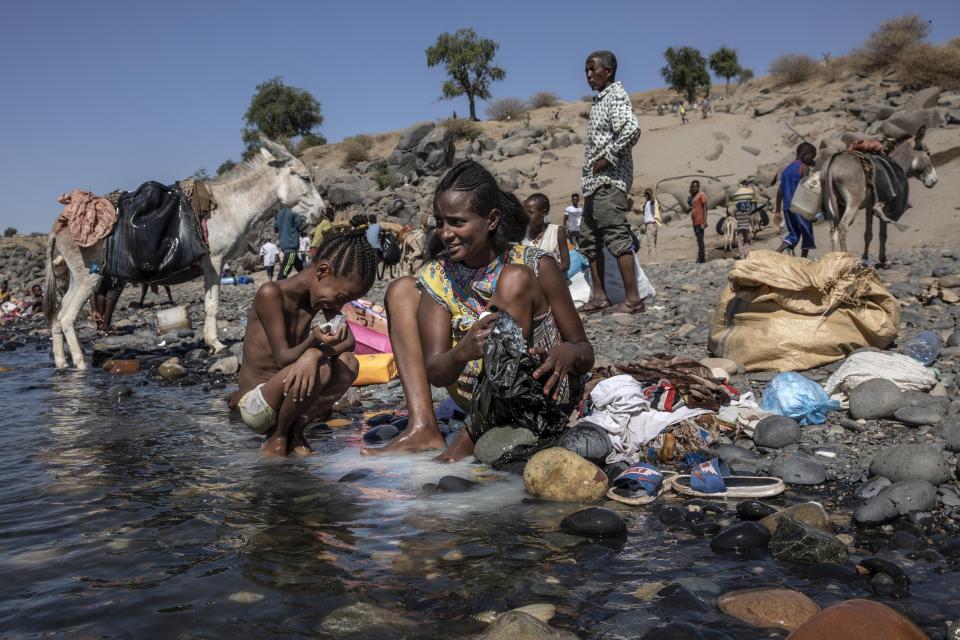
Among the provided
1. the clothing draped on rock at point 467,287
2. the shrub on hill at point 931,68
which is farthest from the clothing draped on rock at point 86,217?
the shrub on hill at point 931,68

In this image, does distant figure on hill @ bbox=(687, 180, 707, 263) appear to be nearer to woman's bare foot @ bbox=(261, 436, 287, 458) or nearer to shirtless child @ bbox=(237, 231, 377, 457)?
shirtless child @ bbox=(237, 231, 377, 457)

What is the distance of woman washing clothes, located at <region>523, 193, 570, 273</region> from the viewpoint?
27.5ft

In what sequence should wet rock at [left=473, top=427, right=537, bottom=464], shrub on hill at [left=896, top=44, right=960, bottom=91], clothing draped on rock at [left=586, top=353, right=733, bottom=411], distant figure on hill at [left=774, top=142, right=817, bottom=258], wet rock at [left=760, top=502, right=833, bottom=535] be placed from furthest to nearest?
shrub on hill at [left=896, top=44, right=960, bottom=91]
distant figure on hill at [left=774, top=142, right=817, bottom=258]
clothing draped on rock at [left=586, top=353, right=733, bottom=411]
wet rock at [left=473, top=427, right=537, bottom=464]
wet rock at [left=760, top=502, right=833, bottom=535]

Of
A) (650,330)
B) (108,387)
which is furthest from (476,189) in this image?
(108,387)

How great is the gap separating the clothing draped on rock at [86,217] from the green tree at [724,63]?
156 feet

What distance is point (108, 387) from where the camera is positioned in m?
6.70

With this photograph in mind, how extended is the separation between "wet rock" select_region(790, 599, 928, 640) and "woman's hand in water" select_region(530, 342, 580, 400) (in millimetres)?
1705

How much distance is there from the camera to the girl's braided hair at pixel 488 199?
3.59 m

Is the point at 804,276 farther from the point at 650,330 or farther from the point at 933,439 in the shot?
the point at 650,330

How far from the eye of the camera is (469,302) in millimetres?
3678

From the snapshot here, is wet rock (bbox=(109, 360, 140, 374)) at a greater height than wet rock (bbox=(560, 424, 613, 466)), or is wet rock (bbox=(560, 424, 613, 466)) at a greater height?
wet rock (bbox=(109, 360, 140, 374))

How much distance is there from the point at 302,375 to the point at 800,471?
7.23 ft

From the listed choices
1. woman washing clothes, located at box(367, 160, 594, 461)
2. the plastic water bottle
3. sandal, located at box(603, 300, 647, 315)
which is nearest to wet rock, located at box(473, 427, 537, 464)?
woman washing clothes, located at box(367, 160, 594, 461)

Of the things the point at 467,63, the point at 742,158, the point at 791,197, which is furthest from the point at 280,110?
the point at 791,197
